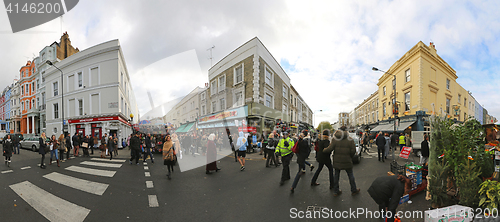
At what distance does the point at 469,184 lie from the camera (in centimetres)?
349

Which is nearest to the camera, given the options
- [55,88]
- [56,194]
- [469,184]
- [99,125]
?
[469,184]

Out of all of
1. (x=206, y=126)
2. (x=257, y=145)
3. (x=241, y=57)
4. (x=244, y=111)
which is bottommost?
(x=257, y=145)

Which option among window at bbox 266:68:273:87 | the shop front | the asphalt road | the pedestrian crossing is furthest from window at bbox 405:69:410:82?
the shop front

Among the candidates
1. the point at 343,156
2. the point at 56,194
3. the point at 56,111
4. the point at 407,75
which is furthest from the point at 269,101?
the point at 56,111

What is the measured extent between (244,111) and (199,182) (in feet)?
37.2

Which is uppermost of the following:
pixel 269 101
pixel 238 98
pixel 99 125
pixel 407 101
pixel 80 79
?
pixel 80 79

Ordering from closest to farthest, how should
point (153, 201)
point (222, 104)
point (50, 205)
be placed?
point (50, 205) < point (153, 201) < point (222, 104)

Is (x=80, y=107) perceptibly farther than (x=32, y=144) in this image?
Yes

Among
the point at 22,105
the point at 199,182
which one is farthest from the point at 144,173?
the point at 22,105

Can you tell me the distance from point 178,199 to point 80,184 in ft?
12.5

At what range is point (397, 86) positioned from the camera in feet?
78.6

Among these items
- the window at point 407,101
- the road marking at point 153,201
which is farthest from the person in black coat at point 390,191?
the window at point 407,101

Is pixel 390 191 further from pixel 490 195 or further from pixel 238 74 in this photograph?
pixel 238 74

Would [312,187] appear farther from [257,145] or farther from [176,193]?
[257,145]
